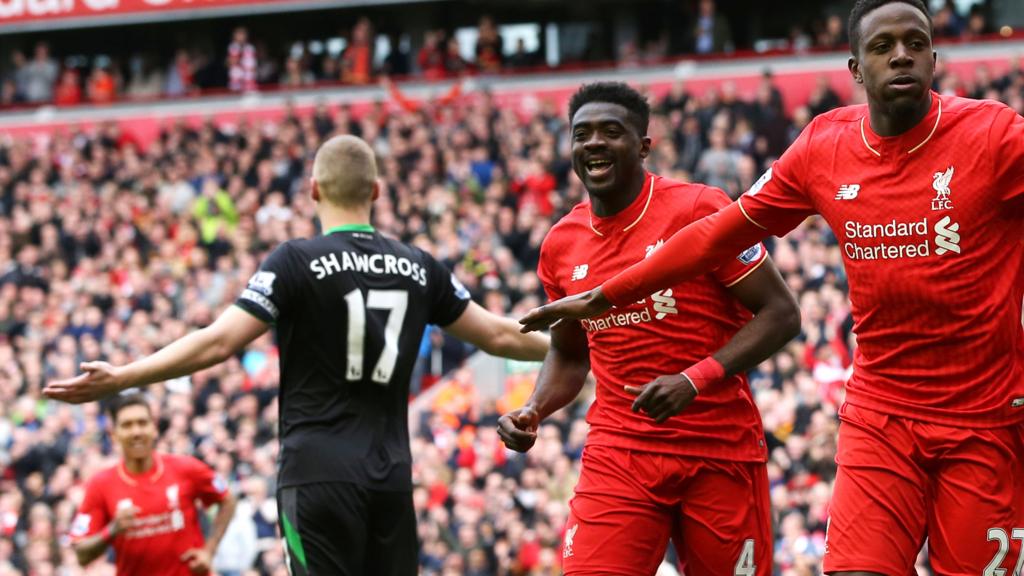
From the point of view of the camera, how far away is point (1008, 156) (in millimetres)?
5031

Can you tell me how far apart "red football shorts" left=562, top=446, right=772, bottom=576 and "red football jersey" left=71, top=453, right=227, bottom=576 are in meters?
3.38

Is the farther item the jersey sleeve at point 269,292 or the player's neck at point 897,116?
the jersey sleeve at point 269,292

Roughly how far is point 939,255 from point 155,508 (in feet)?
16.4

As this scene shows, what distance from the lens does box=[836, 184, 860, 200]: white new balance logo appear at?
17.4ft

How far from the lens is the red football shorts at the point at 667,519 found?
5.91m

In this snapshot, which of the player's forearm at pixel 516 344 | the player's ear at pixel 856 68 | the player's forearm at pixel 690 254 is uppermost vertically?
the player's ear at pixel 856 68

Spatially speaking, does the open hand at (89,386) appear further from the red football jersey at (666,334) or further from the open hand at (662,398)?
the open hand at (662,398)

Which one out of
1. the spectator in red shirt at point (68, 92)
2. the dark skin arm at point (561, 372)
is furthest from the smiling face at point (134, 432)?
the spectator in red shirt at point (68, 92)

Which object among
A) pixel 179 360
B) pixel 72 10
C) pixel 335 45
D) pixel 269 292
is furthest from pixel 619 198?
pixel 72 10

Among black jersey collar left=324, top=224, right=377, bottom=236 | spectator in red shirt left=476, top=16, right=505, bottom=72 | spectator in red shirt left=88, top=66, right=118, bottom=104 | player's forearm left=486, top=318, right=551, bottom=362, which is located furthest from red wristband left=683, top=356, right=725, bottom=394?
spectator in red shirt left=88, top=66, right=118, bottom=104

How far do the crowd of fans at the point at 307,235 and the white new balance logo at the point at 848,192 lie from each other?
18.7ft

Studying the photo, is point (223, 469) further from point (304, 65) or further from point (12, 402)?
point (304, 65)

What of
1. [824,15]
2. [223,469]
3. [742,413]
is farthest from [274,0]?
[742,413]

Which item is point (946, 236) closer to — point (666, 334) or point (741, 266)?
point (741, 266)
